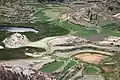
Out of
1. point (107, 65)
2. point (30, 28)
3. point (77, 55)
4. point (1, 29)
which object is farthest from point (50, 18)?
point (107, 65)

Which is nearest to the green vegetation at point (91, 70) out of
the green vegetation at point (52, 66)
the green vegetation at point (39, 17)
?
the green vegetation at point (52, 66)

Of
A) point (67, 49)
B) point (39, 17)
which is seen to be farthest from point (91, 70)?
point (39, 17)

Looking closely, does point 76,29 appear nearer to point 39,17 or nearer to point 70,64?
point 39,17

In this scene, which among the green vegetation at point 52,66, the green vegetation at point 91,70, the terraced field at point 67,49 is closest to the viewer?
the green vegetation at point 91,70

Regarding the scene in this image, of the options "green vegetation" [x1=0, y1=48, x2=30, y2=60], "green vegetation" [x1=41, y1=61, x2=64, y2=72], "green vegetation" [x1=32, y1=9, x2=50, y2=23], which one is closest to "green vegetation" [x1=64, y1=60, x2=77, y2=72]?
"green vegetation" [x1=41, y1=61, x2=64, y2=72]

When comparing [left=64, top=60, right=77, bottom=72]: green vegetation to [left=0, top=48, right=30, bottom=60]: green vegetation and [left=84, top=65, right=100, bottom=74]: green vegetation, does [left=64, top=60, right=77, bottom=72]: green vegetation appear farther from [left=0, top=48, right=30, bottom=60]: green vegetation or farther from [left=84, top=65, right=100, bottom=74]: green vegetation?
[left=0, top=48, right=30, bottom=60]: green vegetation

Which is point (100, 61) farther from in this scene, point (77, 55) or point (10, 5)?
point (10, 5)

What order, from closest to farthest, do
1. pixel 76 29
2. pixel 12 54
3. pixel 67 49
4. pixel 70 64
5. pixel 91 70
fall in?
pixel 91 70 → pixel 70 64 → pixel 12 54 → pixel 67 49 → pixel 76 29

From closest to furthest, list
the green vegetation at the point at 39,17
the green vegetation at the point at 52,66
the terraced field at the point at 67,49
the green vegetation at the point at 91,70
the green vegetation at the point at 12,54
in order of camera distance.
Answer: the green vegetation at the point at 91,70 → the green vegetation at the point at 52,66 → the terraced field at the point at 67,49 → the green vegetation at the point at 12,54 → the green vegetation at the point at 39,17

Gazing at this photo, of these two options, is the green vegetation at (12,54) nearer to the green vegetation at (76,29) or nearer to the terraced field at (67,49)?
the terraced field at (67,49)
